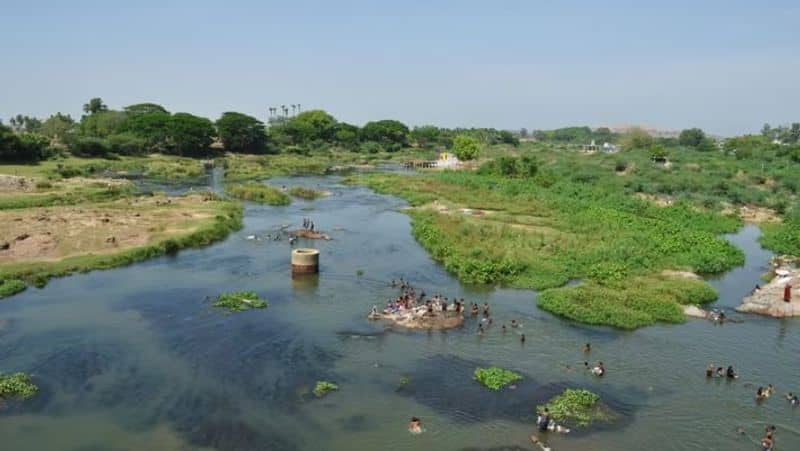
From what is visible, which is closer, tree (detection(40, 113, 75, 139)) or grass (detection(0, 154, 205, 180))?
grass (detection(0, 154, 205, 180))

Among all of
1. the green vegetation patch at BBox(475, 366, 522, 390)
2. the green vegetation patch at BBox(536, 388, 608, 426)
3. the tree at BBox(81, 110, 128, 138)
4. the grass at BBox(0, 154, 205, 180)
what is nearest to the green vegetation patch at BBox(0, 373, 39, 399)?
the green vegetation patch at BBox(475, 366, 522, 390)

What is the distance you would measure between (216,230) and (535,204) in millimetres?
41341

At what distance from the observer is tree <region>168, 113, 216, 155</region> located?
138 meters

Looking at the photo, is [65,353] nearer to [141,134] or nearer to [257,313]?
[257,313]

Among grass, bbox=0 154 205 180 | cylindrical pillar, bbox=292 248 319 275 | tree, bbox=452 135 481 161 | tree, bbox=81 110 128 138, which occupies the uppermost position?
tree, bbox=81 110 128 138

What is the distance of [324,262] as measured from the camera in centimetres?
5050

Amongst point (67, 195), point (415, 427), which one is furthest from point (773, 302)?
point (67, 195)

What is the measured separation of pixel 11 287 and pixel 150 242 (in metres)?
13.7

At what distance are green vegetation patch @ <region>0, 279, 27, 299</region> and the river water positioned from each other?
0.63 metres

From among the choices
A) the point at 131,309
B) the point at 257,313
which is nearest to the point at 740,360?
the point at 257,313

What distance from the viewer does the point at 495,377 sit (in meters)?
29.1

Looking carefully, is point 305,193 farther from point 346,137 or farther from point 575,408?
point 346,137

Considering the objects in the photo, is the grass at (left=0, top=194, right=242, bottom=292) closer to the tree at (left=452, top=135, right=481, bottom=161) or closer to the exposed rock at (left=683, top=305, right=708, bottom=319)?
the exposed rock at (left=683, top=305, right=708, bottom=319)

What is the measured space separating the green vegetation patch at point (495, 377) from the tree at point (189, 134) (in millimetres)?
122266
